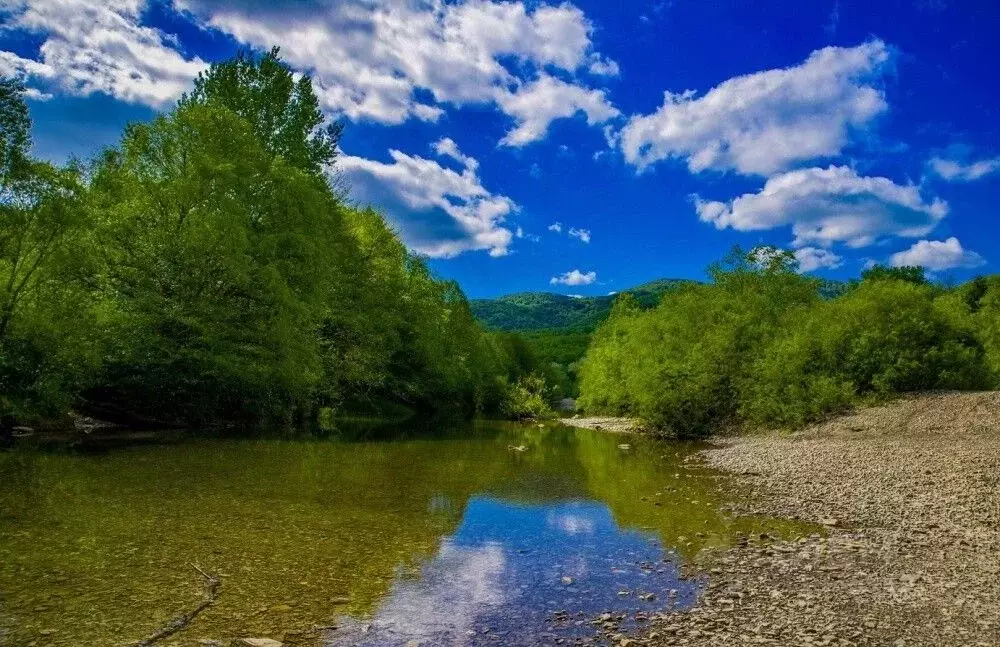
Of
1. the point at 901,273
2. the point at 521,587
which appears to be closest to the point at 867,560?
the point at 521,587

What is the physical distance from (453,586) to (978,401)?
30589mm

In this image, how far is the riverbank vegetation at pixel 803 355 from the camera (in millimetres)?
35406

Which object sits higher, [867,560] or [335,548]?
[867,560]

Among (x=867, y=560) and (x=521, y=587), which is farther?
(x=867, y=560)

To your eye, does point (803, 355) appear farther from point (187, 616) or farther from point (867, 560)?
point (187, 616)

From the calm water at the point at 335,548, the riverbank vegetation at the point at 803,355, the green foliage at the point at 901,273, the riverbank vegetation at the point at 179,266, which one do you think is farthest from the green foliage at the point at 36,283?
the green foliage at the point at 901,273

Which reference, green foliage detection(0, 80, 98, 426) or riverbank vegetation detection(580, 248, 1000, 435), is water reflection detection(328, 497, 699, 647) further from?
riverbank vegetation detection(580, 248, 1000, 435)

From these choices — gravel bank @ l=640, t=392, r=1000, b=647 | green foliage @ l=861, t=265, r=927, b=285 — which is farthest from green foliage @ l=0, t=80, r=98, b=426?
green foliage @ l=861, t=265, r=927, b=285

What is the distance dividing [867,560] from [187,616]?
1085cm

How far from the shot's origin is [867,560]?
36.1 ft

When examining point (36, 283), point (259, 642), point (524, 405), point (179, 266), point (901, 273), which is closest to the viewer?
point (259, 642)

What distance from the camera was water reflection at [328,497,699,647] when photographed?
8109mm

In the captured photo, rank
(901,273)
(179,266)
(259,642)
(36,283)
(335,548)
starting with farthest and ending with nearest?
1. (901,273)
2. (179,266)
3. (36,283)
4. (335,548)
5. (259,642)

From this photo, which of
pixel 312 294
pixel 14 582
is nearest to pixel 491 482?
pixel 14 582
